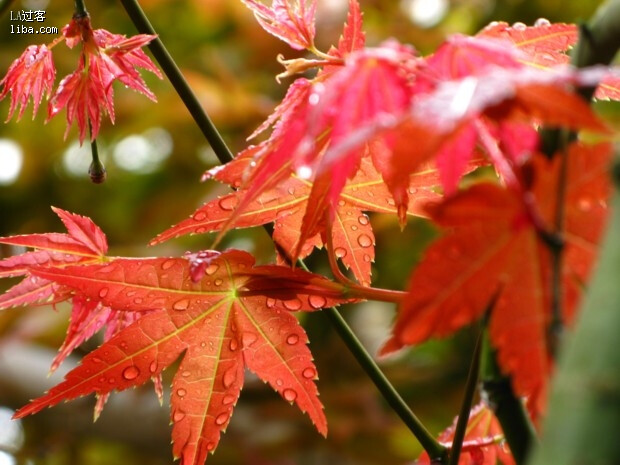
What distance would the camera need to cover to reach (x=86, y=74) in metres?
0.64

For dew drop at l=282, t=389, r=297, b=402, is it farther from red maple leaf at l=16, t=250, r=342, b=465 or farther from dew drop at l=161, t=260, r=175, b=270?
dew drop at l=161, t=260, r=175, b=270

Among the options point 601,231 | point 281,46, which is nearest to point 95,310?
point 601,231

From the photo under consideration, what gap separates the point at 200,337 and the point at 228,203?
10 centimetres

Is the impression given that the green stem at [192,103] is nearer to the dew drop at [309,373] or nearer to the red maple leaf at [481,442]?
the dew drop at [309,373]

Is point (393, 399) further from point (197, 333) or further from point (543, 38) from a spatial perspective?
point (543, 38)

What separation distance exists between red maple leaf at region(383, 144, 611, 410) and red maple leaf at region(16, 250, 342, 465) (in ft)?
0.63

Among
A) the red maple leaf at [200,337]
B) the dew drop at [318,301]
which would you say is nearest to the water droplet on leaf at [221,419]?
the red maple leaf at [200,337]

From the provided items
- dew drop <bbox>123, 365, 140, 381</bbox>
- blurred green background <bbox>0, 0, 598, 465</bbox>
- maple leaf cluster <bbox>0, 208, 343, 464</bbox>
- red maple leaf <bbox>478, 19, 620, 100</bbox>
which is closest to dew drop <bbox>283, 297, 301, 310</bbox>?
maple leaf cluster <bbox>0, 208, 343, 464</bbox>

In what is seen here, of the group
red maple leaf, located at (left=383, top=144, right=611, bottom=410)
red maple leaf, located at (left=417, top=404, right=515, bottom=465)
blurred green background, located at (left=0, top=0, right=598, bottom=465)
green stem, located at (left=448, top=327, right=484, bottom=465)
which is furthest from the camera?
blurred green background, located at (left=0, top=0, right=598, bottom=465)

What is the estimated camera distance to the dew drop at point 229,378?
546 mm

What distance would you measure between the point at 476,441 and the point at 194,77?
1.69 metres

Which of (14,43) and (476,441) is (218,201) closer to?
(476,441)

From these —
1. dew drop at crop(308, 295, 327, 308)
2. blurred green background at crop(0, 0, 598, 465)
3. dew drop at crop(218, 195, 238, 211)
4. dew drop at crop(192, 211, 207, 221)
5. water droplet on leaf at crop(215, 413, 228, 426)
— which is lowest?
blurred green background at crop(0, 0, 598, 465)

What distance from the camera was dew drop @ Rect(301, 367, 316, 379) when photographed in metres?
0.54
